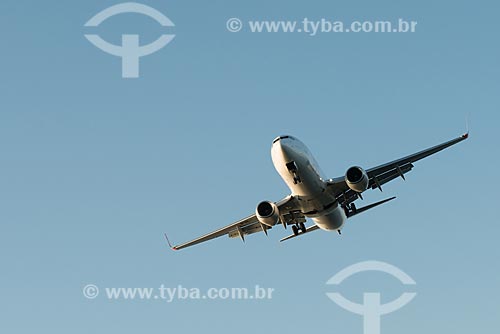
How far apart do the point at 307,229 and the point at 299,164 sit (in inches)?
455

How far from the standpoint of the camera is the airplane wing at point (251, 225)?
73762mm

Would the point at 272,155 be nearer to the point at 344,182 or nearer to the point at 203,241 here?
the point at 344,182

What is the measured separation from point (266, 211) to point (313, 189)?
410cm

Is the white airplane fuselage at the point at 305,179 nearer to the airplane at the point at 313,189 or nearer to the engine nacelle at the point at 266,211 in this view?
the airplane at the point at 313,189

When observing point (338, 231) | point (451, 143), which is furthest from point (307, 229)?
point (451, 143)

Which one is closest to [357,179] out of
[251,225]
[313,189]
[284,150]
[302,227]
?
[313,189]

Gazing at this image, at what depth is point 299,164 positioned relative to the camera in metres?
68.4

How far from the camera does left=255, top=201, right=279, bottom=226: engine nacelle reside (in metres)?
72.6

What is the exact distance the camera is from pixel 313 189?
7081 centimetres

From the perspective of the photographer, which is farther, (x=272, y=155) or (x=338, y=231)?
(x=338, y=231)

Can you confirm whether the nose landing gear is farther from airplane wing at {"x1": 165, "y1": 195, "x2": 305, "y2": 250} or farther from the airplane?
airplane wing at {"x1": 165, "y1": 195, "x2": 305, "y2": 250}

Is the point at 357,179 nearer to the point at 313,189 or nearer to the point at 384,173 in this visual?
the point at 313,189

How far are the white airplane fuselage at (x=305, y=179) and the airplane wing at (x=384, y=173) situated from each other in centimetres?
74

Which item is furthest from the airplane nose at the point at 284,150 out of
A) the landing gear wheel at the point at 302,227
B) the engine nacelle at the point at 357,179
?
the landing gear wheel at the point at 302,227
